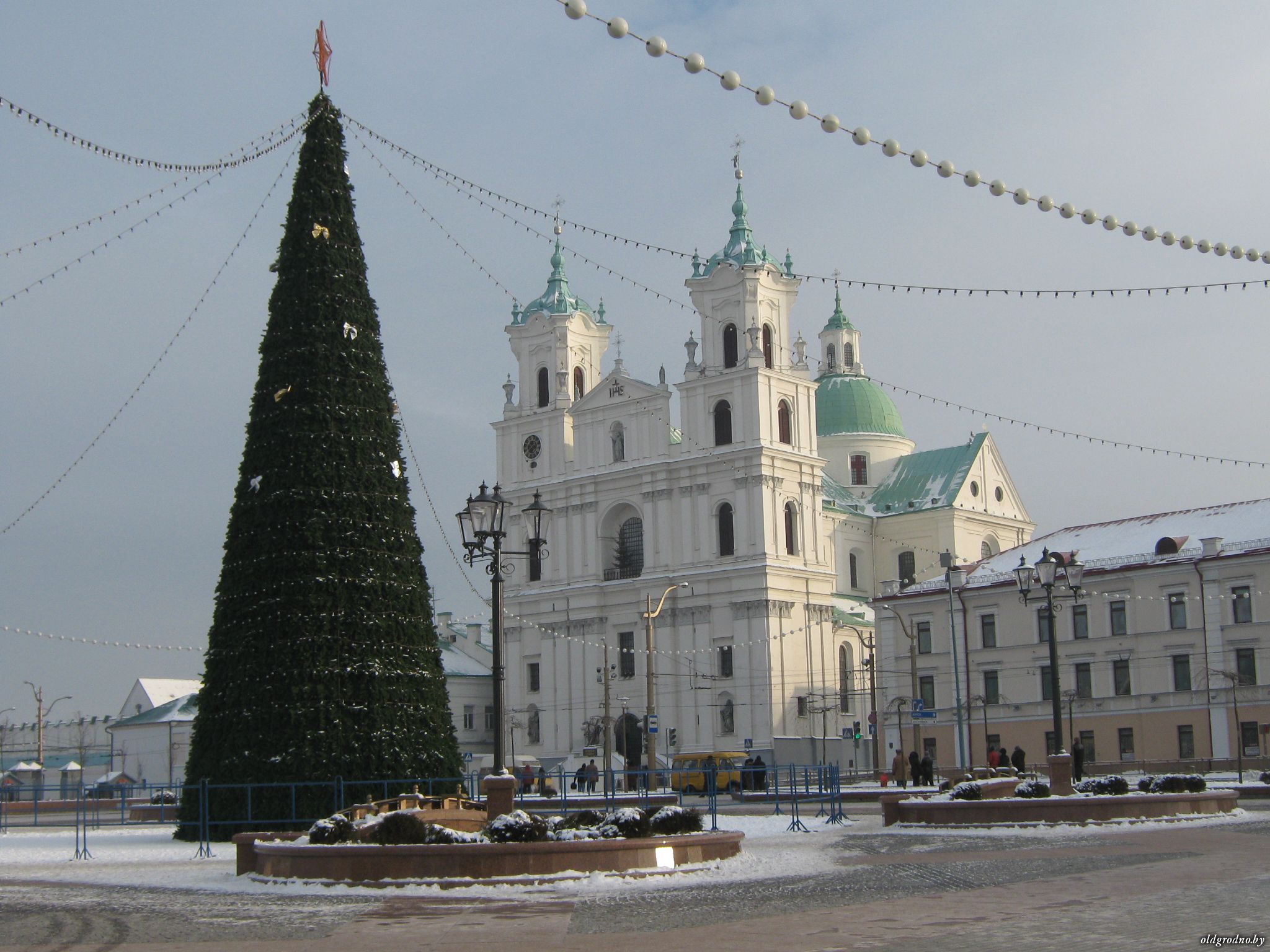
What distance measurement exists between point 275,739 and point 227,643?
2.06 metres

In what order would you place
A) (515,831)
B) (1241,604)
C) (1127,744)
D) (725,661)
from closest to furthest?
(515,831), (1241,604), (1127,744), (725,661)

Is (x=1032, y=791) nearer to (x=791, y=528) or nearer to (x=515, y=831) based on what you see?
(x=515, y=831)

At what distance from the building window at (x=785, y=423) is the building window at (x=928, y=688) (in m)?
20.0

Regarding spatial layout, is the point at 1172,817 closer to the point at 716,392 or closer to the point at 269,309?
the point at 269,309

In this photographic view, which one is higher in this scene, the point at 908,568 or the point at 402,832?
the point at 908,568

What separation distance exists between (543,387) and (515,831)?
70.8 m

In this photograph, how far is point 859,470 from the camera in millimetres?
96562

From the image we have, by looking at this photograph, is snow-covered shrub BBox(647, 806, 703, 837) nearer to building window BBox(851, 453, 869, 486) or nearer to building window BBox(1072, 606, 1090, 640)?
building window BBox(1072, 606, 1090, 640)

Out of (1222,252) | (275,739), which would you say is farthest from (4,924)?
(1222,252)

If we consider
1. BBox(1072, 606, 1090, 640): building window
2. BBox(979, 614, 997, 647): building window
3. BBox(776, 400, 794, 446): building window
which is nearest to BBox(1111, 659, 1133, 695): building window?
BBox(1072, 606, 1090, 640): building window

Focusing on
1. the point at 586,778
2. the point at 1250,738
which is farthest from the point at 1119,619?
the point at 586,778

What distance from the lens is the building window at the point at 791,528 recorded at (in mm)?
78938

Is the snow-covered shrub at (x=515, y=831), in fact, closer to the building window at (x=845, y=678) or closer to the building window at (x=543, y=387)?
the building window at (x=845, y=678)

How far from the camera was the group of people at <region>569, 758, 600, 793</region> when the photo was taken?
4300cm
